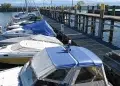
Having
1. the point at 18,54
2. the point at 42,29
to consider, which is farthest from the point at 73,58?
the point at 42,29

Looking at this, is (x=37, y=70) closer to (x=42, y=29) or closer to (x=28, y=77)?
(x=28, y=77)

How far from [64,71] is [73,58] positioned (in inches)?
19.1

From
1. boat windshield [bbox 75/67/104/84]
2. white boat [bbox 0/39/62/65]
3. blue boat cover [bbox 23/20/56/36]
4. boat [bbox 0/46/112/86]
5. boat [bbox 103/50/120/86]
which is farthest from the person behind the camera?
blue boat cover [bbox 23/20/56/36]

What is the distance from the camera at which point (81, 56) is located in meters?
6.34

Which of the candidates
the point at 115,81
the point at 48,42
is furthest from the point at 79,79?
the point at 48,42

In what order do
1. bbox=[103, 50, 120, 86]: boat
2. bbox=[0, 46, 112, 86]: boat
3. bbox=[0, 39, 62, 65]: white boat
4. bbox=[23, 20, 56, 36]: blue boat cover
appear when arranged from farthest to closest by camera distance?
bbox=[23, 20, 56, 36]: blue boat cover
bbox=[0, 39, 62, 65]: white boat
bbox=[103, 50, 120, 86]: boat
bbox=[0, 46, 112, 86]: boat

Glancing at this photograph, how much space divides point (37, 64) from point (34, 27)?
11540 millimetres

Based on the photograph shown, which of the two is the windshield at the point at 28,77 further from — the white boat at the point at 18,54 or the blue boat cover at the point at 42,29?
the blue boat cover at the point at 42,29

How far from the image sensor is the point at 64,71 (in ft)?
19.2

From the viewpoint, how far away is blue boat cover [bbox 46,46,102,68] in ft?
19.3

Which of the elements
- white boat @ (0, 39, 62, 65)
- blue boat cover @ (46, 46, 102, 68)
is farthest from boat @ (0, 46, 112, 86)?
white boat @ (0, 39, 62, 65)

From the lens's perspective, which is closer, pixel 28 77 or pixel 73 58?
pixel 73 58

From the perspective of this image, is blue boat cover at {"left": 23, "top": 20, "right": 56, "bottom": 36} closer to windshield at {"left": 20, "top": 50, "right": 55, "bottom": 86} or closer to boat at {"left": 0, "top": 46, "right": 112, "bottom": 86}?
windshield at {"left": 20, "top": 50, "right": 55, "bottom": 86}

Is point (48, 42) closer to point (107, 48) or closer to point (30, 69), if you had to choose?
point (107, 48)
